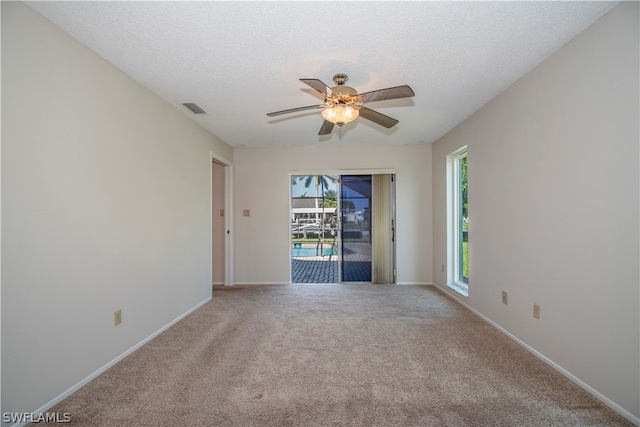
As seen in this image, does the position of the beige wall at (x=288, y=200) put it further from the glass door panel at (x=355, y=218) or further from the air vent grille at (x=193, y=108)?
the air vent grille at (x=193, y=108)

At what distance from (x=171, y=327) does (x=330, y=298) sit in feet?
6.78

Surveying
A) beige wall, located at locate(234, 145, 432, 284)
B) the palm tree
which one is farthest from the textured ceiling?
the palm tree

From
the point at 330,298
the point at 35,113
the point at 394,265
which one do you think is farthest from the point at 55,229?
the point at 394,265

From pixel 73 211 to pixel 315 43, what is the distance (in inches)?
78.9

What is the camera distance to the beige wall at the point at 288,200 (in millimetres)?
5277

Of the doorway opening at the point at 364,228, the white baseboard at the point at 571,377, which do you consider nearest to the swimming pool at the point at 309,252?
the doorway opening at the point at 364,228

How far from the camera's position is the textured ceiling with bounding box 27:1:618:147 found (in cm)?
182

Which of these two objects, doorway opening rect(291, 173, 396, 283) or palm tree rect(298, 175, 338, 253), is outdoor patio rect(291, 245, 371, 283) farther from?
palm tree rect(298, 175, 338, 253)

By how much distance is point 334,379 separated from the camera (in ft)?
7.25

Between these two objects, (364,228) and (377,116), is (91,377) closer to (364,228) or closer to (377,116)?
(377,116)

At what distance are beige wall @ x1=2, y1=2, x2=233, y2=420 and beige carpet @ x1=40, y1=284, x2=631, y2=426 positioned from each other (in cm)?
32

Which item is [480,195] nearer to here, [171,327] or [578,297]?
[578,297]

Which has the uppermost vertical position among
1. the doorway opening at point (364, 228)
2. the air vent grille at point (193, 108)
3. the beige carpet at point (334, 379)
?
the air vent grille at point (193, 108)

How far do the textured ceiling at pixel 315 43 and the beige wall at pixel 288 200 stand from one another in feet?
6.51
